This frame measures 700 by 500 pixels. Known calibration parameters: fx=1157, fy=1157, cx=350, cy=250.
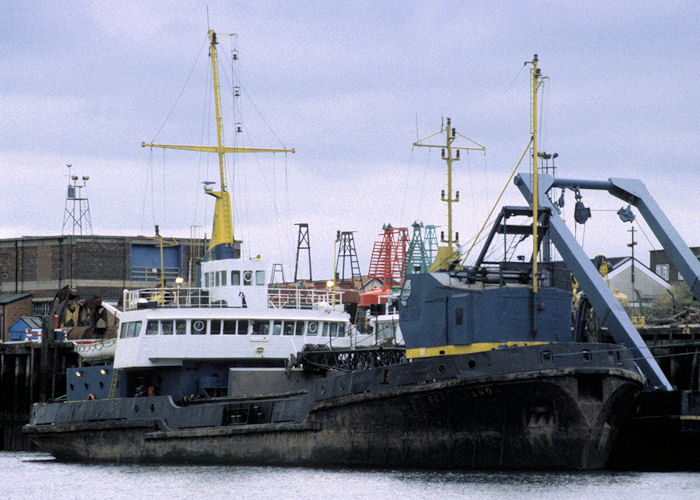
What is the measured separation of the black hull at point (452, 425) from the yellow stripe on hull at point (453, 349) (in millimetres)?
1081

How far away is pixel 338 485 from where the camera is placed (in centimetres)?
2266

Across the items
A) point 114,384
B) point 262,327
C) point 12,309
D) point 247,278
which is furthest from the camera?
point 12,309

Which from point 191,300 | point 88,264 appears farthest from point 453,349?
point 88,264

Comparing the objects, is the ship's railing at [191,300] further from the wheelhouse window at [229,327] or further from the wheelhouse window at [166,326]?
the wheelhouse window at [229,327]

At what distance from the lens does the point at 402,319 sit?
85.3 feet

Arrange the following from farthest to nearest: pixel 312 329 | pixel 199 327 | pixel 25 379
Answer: pixel 25 379 < pixel 312 329 < pixel 199 327

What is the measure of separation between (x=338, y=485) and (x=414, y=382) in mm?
2702

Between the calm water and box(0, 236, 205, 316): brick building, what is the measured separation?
32398mm

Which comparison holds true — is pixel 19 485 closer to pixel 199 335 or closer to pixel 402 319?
pixel 199 335

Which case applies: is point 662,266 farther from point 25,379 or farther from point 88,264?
point 25,379

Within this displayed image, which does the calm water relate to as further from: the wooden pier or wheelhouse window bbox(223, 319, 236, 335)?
the wooden pier

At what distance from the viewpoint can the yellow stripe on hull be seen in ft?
79.4

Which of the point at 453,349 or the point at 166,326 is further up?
the point at 166,326

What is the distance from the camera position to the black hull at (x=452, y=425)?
22.8 meters
